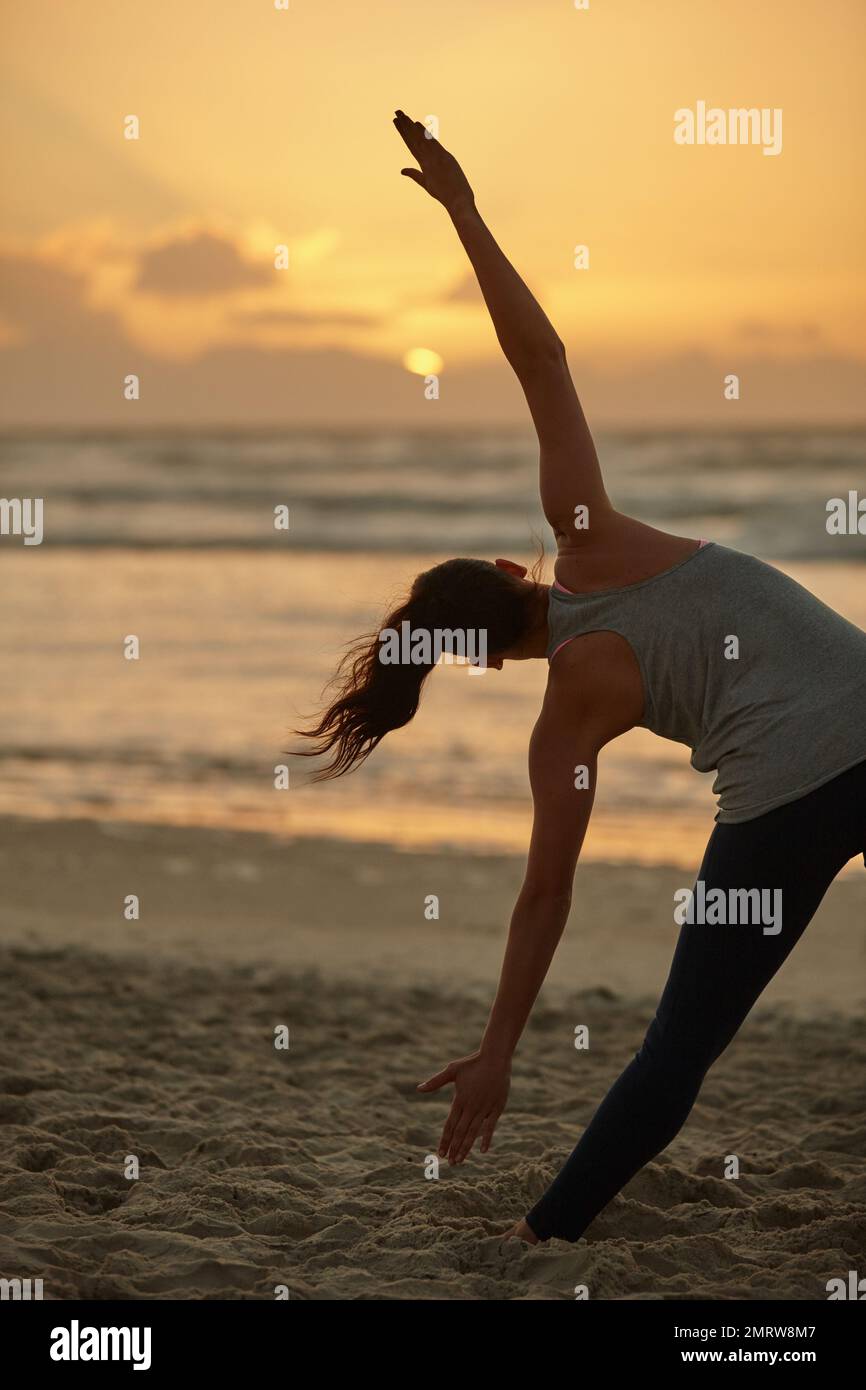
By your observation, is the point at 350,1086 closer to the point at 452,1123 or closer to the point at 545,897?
the point at 452,1123

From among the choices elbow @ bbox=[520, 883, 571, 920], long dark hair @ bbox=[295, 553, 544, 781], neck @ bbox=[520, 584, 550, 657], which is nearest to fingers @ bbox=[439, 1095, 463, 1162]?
elbow @ bbox=[520, 883, 571, 920]

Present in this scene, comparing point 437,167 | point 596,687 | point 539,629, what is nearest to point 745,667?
point 596,687

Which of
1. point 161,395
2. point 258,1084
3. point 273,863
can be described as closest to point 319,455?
point 161,395

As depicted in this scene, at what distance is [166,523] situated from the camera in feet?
76.8

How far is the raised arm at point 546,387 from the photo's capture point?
248 cm

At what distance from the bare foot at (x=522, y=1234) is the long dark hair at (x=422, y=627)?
41.3 inches

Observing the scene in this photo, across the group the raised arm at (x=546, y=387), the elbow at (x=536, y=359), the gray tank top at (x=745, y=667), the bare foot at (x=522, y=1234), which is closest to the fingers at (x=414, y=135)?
the raised arm at (x=546, y=387)

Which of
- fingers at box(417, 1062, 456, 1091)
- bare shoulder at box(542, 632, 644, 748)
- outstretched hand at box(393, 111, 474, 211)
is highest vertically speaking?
outstretched hand at box(393, 111, 474, 211)

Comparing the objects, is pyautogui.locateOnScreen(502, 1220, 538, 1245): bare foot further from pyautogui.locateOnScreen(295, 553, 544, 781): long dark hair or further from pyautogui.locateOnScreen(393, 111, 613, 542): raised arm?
pyautogui.locateOnScreen(393, 111, 613, 542): raised arm

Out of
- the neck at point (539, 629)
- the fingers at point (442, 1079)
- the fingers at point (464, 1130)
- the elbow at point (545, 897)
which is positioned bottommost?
the fingers at point (464, 1130)

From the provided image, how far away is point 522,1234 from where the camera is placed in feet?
9.70

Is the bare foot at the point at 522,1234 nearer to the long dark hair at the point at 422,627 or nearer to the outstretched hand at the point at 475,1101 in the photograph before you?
the outstretched hand at the point at 475,1101

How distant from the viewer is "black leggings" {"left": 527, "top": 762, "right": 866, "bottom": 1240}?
2.50 meters

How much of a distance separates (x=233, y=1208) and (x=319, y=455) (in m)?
31.4
